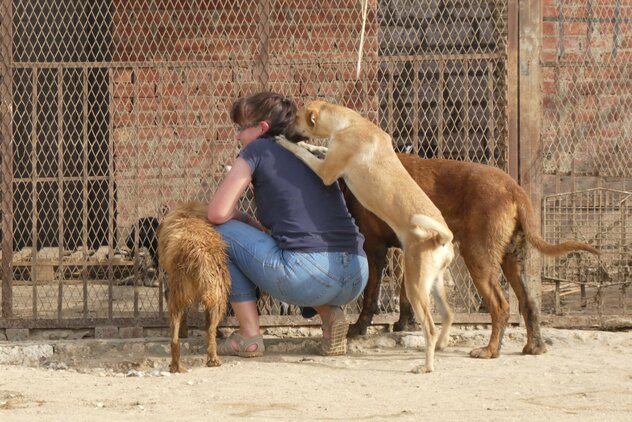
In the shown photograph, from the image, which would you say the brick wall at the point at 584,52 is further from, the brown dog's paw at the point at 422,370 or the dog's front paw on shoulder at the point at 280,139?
the brown dog's paw at the point at 422,370

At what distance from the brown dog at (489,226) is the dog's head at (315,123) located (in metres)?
0.62

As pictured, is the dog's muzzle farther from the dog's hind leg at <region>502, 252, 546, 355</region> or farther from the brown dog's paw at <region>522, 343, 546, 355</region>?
the brown dog's paw at <region>522, 343, 546, 355</region>

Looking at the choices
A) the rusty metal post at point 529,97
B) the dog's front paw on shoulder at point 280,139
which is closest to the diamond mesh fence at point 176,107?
the rusty metal post at point 529,97

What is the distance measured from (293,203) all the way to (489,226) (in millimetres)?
1134

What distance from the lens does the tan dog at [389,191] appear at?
239 inches

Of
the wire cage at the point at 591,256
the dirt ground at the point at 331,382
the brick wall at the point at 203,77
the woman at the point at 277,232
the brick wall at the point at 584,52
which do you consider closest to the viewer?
the dirt ground at the point at 331,382

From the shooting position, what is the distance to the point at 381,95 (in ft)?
38.4

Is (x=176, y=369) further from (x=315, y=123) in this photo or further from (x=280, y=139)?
(x=315, y=123)

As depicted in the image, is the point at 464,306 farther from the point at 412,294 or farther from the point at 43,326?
the point at 43,326

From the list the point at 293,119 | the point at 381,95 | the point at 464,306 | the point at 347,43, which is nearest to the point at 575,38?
the point at 381,95

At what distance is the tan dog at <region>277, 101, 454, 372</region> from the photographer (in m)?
6.06

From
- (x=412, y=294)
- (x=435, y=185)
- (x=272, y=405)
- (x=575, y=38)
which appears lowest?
(x=272, y=405)

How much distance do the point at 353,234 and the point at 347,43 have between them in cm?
269

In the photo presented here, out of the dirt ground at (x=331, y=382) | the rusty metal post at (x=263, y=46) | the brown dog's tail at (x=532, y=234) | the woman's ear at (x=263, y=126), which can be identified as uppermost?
the rusty metal post at (x=263, y=46)
